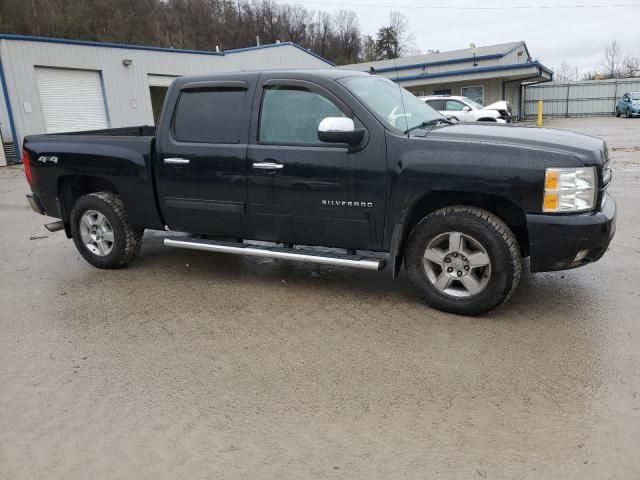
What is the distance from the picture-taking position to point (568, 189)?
12.6 feet

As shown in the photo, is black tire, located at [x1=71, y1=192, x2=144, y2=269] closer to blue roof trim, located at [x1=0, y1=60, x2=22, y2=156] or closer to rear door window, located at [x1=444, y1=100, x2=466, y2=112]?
blue roof trim, located at [x1=0, y1=60, x2=22, y2=156]

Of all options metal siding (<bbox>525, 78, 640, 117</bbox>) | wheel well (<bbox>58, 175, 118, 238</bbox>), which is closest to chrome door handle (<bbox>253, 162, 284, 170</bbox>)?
wheel well (<bbox>58, 175, 118, 238</bbox>)

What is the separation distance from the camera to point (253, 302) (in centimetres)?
482

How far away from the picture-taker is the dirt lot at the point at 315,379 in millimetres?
2648

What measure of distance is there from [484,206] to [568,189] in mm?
658

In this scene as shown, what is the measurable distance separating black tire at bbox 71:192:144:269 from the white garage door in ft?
57.7

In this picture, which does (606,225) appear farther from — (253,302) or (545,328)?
(253,302)

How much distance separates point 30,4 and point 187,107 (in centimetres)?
6409

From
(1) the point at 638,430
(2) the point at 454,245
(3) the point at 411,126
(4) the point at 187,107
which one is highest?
(4) the point at 187,107

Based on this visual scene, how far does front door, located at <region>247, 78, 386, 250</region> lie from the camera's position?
4.43m

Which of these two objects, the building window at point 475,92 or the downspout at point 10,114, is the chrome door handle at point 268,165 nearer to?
the downspout at point 10,114

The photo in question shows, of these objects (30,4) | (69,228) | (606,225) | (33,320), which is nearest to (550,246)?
(606,225)

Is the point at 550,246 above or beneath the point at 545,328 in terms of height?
above

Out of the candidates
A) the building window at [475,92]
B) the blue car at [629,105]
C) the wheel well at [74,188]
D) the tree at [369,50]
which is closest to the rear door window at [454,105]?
the building window at [475,92]
